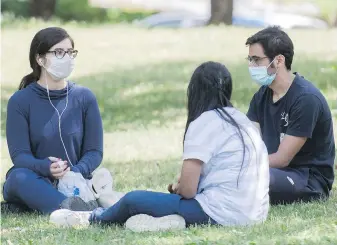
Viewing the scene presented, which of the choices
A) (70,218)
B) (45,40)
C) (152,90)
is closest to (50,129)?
(45,40)

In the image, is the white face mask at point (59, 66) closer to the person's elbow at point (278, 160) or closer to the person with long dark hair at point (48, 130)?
the person with long dark hair at point (48, 130)

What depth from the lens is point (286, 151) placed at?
22.5ft

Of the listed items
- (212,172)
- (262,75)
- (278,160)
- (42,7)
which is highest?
(262,75)

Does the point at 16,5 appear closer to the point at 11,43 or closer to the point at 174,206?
the point at 11,43

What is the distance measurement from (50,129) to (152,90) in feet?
26.6

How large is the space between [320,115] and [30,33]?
1437cm

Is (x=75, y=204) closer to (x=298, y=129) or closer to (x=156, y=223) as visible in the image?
(x=156, y=223)

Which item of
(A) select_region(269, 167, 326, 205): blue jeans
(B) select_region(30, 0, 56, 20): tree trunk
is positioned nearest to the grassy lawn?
(A) select_region(269, 167, 326, 205): blue jeans

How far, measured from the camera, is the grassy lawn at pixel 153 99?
5848 mm

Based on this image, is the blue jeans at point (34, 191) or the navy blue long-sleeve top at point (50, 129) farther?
the navy blue long-sleeve top at point (50, 129)

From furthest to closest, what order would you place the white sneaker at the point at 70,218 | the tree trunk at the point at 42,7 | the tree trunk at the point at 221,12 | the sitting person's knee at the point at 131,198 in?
the tree trunk at the point at 42,7, the tree trunk at the point at 221,12, the white sneaker at the point at 70,218, the sitting person's knee at the point at 131,198

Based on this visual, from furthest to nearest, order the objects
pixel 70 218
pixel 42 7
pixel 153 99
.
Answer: pixel 42 7 → pixel 153 99 → pixel 70 218

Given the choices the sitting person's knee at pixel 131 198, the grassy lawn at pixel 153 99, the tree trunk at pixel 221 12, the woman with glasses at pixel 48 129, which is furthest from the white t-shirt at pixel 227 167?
the tree trunk at pixel 221 12

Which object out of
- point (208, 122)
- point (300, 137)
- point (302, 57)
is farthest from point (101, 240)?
point (302, 57)
